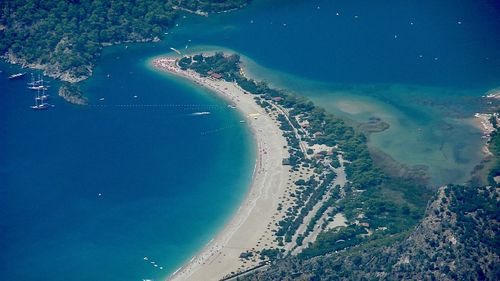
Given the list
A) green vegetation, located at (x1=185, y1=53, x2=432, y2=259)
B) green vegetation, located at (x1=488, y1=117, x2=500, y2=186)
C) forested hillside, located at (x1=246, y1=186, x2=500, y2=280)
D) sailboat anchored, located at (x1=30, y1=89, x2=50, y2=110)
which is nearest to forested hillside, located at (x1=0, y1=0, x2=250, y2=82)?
sailboat anchored, located at (x1=30, y1=89, x2=50, y2=110)

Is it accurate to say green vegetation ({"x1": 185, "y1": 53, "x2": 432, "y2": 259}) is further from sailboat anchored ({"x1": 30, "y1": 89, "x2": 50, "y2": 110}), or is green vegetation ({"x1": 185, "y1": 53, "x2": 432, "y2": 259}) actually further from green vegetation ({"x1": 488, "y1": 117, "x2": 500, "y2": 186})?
sailboat anchored ({"x1": 30, "y1": 89, "x2": 50, "y2": 110})

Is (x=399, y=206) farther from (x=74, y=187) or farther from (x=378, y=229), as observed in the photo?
(x=74, y=187)

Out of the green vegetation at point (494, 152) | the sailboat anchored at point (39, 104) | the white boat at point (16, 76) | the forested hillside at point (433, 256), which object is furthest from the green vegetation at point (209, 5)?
the forested hillside at point (433, 256)

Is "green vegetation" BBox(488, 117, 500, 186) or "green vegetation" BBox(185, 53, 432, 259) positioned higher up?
"green vegetation" BBox(488, 117, 500, 186)

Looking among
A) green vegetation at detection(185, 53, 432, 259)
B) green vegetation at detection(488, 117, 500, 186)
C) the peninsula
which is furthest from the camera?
green vegetation at detection(488, 117, 500, 186)

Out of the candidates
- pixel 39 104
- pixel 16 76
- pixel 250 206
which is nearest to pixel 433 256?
pixel 250 206

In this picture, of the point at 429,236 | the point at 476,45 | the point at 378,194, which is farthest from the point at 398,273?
the point at 476,45

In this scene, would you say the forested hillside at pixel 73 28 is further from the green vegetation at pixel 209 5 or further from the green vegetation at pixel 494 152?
the green vegetation at pixel 494 152
